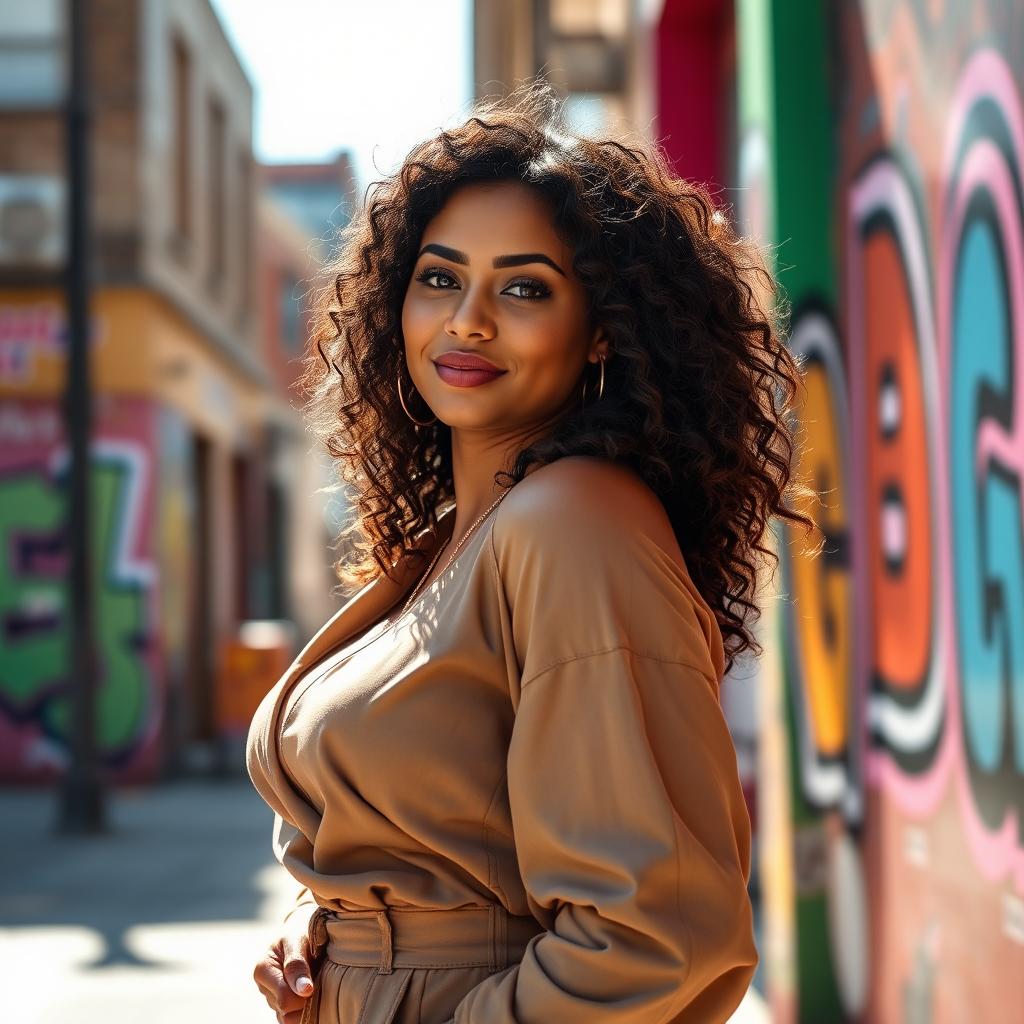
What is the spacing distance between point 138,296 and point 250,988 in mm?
10660

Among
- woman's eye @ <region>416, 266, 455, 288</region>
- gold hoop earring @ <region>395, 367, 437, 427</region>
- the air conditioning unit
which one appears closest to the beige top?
woman's eye @ <region>416, 266, 455, 288</region>

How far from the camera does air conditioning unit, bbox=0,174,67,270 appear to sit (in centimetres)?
1580

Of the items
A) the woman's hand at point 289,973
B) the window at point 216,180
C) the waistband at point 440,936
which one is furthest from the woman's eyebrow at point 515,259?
the window at point 216,180

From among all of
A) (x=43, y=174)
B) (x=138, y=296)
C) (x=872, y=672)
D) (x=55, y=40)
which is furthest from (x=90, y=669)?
(x=872, y=672)

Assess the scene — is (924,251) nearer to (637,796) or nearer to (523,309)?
(523,309)

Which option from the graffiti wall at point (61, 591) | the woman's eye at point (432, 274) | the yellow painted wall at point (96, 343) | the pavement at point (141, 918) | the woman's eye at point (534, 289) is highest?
the yellow painted wall at point (96, 343)

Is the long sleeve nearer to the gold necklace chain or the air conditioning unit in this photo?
the gold necklace chain

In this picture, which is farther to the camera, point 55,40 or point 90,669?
point 55,40

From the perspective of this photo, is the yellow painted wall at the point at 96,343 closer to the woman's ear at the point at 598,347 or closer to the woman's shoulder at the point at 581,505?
the woman's ear at the point at 598,347

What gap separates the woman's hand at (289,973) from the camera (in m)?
2.19

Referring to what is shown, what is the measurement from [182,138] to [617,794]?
1834cm

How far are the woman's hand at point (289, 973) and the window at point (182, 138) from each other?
17067 millimetres

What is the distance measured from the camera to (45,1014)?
6.07 m

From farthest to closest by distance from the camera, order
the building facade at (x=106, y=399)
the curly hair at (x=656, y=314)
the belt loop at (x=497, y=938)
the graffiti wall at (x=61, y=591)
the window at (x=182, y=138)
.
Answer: the window at (x=182, y=138) → the building facade at (x=106, y=399) → the graffiti wall at (x=61, y=591) → the curly hair at (x=656, y=314) → the belt loop at (x=497, y=938)
